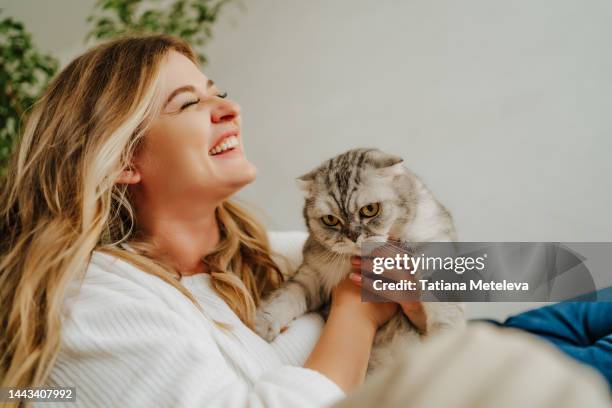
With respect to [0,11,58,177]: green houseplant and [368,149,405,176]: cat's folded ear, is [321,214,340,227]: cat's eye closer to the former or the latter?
[368,149,405,176]: cat's folded ear

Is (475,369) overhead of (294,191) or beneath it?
overhead

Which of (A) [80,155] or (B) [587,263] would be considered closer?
(A) [80,155]

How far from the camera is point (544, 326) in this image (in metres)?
1.41

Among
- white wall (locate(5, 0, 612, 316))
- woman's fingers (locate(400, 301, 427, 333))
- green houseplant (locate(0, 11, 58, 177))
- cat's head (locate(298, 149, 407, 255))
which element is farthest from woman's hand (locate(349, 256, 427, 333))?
green houseplant (locate(0, 11, 58, 177))

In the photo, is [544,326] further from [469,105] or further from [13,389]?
[13,389]

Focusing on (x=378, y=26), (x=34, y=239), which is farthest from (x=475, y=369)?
(x=378, y=26)

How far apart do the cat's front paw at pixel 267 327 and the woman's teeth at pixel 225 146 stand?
45 centimetres

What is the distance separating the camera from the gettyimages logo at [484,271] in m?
1.13

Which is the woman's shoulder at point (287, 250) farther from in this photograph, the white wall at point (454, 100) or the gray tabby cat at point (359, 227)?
the white wall at point (454, 100)

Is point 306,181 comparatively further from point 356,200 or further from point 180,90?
point 180,90

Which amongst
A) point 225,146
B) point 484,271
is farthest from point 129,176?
point 484,271

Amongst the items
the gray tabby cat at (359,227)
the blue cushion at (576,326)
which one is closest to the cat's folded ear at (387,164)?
the gray tabby cat at (359,227)

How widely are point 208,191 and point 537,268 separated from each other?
1148 millimetres

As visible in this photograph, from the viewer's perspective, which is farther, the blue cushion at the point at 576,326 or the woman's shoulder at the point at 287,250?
the woman's shoulder at the point at 287,250
